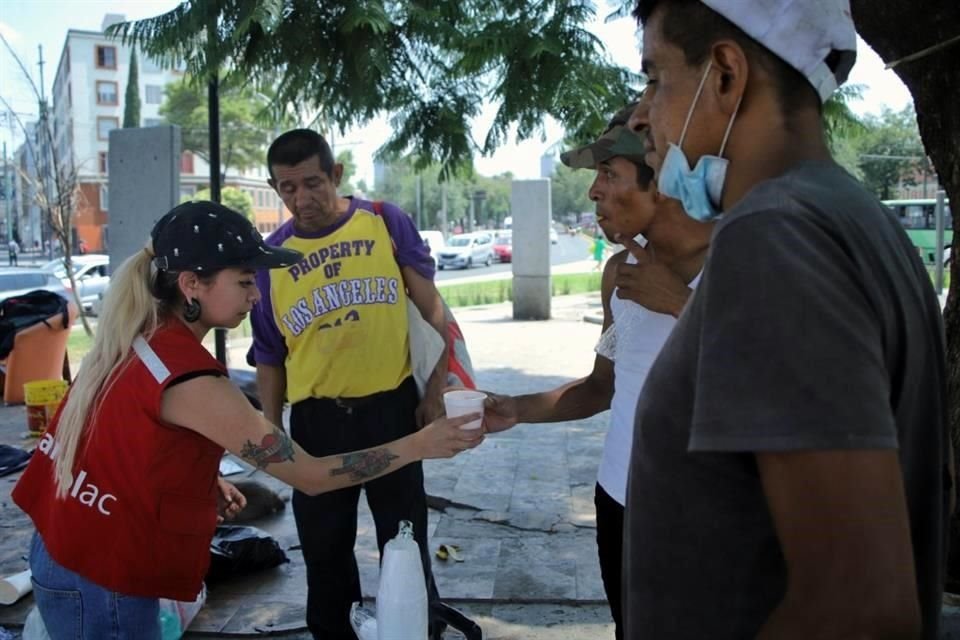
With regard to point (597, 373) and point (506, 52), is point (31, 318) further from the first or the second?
point (597, 373)

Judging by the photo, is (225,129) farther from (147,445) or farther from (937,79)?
(147,445)

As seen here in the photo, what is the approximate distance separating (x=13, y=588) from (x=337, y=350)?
2.14 meters

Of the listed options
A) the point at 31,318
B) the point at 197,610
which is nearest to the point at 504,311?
the point at 31,318

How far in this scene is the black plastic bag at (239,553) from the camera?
165 inches

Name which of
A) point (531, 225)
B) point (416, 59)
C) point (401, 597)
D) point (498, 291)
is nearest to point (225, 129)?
point (498, 291)

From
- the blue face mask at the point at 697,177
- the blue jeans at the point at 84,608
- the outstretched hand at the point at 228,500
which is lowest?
the blue jeans at the point at 84,608

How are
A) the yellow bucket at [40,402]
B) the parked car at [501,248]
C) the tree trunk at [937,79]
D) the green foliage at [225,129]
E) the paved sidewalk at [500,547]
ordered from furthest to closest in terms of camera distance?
the parked car at [501,248], the green foliage at [225,129], the yellow bucket at [40,402], the paved sidewalk at [500,547], the tree trunk at [937,79]

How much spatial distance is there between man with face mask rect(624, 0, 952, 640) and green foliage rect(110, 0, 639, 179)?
3.13 metres

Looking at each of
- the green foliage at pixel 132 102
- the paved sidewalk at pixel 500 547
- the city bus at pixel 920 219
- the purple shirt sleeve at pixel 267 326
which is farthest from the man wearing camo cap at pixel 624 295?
the green foliage at pixel 132 102

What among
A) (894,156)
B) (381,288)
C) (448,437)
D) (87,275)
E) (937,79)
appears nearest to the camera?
(448,437)

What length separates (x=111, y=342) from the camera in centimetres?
220

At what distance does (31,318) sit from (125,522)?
794cm

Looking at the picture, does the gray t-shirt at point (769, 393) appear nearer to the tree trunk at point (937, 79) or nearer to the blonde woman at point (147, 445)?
the blonde woman at point (147, 445)

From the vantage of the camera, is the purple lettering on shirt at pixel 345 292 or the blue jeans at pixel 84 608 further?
the purple lettering on shirt at pixel 345 292
